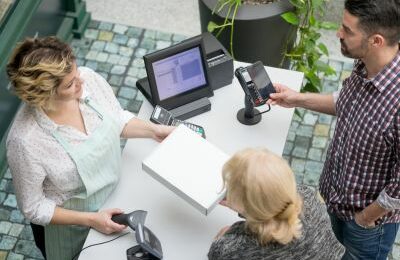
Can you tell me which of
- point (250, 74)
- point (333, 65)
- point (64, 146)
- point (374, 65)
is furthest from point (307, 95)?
point (333, 65)

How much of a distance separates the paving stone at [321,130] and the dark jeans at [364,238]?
118 centimetres

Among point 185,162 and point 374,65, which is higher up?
point 374,65

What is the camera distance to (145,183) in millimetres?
2830

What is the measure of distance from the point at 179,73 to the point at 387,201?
41.0 inches

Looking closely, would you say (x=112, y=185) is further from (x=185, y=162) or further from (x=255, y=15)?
(x=255, y=15)

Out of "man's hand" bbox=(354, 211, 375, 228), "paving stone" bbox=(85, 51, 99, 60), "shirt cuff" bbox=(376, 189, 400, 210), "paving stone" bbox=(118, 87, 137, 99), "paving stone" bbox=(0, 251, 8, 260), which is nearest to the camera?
"shirt cuff" bbox=(376, 189, 400, 210)

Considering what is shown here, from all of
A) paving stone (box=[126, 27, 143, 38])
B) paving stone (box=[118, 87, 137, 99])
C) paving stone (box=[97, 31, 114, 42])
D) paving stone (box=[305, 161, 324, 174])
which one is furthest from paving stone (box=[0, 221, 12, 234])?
paving stone (box=[305, 161, 324, 174])

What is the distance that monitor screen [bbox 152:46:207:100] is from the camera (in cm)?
289

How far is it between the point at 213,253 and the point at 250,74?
886 mm

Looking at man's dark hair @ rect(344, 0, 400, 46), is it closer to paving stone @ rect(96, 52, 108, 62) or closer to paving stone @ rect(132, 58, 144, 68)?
paving stone @ rect(132, 58, 144, 68)

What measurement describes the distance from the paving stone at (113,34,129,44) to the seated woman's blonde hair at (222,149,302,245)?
2.63 meters

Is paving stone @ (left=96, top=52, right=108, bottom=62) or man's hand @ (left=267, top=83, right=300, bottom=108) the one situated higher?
man's hand @ (left=267, top=83, right=300, bottom=108)

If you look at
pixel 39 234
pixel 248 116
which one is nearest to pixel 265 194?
pixel 248 116

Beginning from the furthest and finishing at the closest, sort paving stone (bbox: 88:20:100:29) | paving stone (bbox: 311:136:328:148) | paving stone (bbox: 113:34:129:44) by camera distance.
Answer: paving stone (bbox: 88:20:100:29)
paving stone (bbox: 113:34:129:44)
paving stone (bbox: 311:136:328:148)
